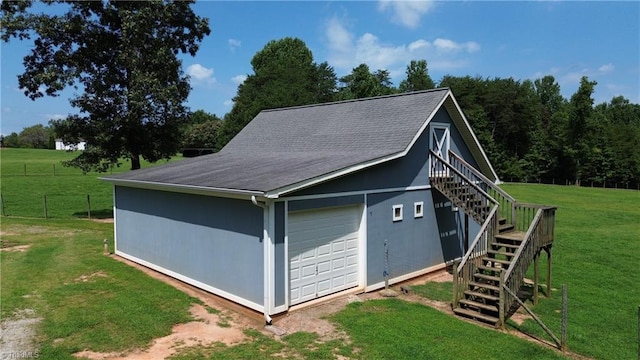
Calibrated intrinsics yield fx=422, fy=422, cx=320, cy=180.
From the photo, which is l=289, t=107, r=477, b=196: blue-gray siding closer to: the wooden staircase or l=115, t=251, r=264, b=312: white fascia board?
the wooden staircase

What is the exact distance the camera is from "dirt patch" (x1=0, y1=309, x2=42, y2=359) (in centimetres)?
741

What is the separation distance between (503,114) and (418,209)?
5187 cm

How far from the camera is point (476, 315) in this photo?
9.77 meters

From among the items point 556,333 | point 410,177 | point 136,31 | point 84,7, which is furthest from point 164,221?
point 84,7

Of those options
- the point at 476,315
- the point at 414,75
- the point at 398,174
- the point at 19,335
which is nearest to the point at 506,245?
the point at 476,315

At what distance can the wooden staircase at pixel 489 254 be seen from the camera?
9859mm

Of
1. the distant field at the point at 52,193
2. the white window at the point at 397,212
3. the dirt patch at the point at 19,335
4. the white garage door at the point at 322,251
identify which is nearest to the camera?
the dirt patch at the point at 19,335

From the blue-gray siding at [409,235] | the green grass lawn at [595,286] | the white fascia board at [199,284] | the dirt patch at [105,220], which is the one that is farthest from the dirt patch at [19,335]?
the dirt patch at [105,220]

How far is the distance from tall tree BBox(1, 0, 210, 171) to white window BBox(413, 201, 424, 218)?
14.3 m

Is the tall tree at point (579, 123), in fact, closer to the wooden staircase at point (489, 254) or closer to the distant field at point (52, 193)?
the wooden staircase at point (489, 254)

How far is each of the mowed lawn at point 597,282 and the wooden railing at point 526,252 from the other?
0.81 metres

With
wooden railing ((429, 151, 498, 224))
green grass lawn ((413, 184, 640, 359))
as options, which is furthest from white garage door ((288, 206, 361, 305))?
wooden railing ((429, 151, 498, 224))

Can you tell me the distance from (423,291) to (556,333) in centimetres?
358

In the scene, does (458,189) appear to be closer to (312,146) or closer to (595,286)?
(595,286)
